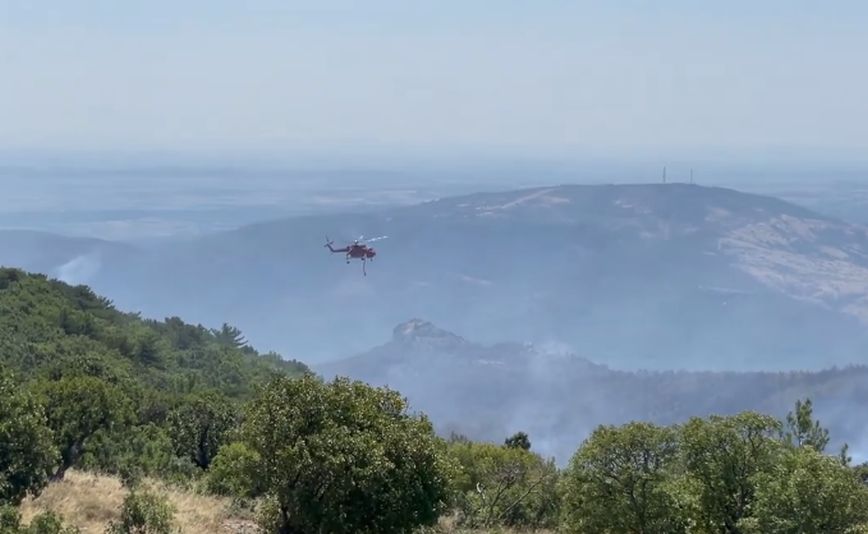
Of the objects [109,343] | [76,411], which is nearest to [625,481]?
[76,411]

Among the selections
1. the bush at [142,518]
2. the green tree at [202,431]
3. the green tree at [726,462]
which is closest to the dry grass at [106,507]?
the bush at [142,518]

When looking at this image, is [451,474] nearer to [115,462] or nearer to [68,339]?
[115,462]

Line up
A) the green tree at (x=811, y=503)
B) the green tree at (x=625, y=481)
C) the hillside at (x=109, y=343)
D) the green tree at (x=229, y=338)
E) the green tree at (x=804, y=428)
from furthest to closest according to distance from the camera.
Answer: the green tree at (x=229, y=338), the hillside at (x=109, y=343), the green tree at (x=804, y=428), the green tree at (x=625, y=481), the green tree at (x=811, y=503)

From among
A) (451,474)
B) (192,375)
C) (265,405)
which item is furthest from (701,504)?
(192,375)

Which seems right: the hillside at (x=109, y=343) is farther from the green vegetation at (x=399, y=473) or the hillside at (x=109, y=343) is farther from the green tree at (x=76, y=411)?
the green vegetation at (x=399, y=473)

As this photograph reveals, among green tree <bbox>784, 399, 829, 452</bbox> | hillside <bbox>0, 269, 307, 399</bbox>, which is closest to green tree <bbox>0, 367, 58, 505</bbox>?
green tree <bbox>784, 399, 829, 452</bbox>

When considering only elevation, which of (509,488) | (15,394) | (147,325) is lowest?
(147,325)

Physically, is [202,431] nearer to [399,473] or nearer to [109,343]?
[399,473]

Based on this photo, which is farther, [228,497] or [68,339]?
[68,339]

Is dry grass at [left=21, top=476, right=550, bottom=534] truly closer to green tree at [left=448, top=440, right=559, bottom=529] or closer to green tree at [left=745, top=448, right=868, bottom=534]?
green tree at [left=448, top=440, right=559, bottom=529]
